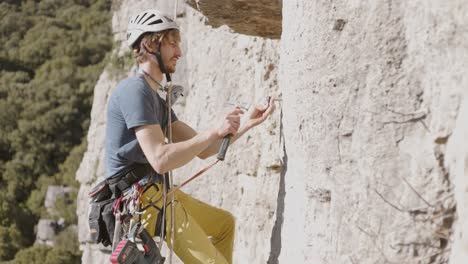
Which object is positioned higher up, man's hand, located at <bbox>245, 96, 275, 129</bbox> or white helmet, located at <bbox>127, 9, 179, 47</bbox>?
white helmet, located at <bbox>127, 9, 179, 47</bbox>

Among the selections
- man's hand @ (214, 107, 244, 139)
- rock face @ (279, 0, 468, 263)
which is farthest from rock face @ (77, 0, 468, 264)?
man's hand @ (214, 107, 244, 139)

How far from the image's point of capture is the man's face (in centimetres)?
374

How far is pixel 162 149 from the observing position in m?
3.36

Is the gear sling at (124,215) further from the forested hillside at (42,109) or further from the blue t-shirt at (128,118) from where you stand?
the forested hillside at (42,109)

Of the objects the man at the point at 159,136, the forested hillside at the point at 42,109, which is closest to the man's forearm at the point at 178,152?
the man at the point at 159,136

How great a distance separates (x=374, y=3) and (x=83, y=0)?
36338mm

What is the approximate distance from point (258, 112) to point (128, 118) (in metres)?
0.79

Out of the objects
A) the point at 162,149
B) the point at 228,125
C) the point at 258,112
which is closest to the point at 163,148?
the point at 162,149

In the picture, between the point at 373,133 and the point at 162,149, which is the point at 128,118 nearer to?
the point at 162,149

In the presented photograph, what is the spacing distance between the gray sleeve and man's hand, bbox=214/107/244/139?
1.13 ft

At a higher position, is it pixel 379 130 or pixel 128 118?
pixel 379 130

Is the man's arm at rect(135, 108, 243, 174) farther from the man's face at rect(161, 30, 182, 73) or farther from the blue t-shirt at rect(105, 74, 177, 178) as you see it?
the man's face at rect(161, 30, 182, 73)

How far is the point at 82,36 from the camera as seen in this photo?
107ft

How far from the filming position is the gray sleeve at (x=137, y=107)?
3389 mm
